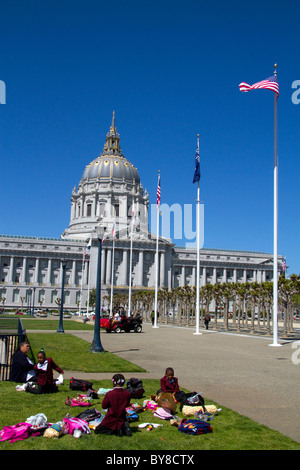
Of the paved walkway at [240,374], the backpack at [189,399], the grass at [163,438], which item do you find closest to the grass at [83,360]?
the paved walkway at [240,374]

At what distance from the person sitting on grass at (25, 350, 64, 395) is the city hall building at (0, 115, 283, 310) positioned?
92919 mm

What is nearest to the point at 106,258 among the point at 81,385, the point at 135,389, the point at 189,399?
the point at 81,385

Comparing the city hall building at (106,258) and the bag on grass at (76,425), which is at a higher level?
the city hall building at (106,258)

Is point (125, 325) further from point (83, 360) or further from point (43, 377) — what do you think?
point (43, 377)

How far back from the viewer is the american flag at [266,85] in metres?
26.9

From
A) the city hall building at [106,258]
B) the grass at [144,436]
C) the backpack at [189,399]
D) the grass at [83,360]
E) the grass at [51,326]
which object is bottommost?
the grass at [51,326]

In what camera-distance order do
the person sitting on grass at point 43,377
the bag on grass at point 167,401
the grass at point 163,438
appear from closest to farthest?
1. the grass at point 163,438
2. the bag on grass at point 167,401
3. the person sitting on grass at point 43,377

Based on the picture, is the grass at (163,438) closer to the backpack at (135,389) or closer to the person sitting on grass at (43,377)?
the backpack at (135,389)

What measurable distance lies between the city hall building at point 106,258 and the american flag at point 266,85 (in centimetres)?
8025

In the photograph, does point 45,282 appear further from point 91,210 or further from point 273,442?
point 273,442

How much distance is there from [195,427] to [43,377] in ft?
17.1

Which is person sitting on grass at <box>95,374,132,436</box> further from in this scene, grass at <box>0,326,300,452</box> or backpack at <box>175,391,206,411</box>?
backpack at <box>175,391,206,411</box>
